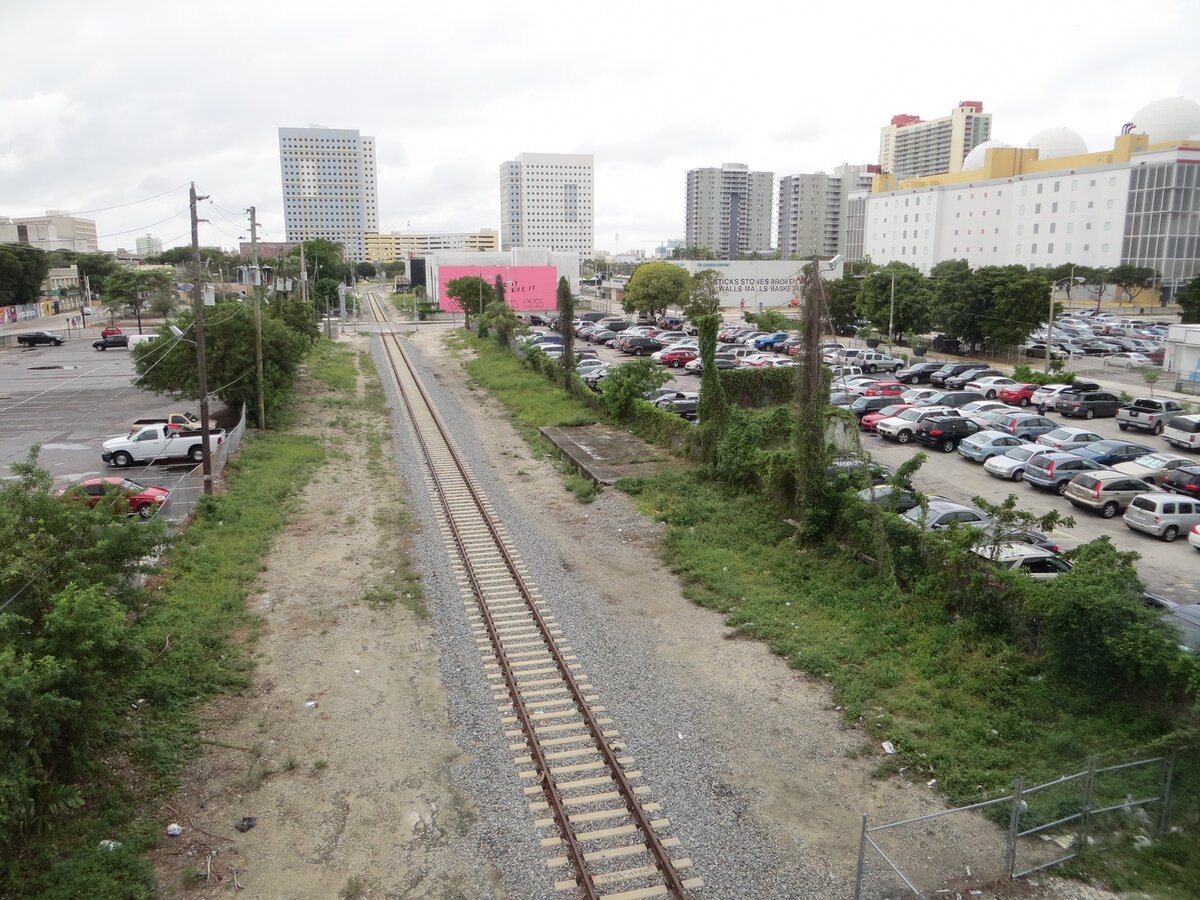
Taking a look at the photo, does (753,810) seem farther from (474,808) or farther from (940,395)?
(940,395)

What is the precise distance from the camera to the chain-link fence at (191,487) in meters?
20.4

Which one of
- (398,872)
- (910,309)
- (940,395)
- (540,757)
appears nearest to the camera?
(398,872)

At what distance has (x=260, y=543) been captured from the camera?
2047 cm

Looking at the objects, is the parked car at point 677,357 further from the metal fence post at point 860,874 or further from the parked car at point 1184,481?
the metal fence post at point 860,874

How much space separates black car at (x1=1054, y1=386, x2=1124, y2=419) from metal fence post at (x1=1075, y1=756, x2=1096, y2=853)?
3492cm

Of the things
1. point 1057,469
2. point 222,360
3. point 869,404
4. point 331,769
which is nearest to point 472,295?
point 222,360

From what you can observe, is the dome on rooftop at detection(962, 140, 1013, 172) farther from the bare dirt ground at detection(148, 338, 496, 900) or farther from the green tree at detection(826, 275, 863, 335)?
the bare dirt ground at detection(148, 338, 496, 900)

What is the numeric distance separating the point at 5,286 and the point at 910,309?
88.9m

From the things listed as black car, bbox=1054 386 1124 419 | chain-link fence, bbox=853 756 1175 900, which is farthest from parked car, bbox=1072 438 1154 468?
chain-link fence, bbox=853 756 1175 900

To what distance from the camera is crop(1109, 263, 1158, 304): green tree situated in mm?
96875

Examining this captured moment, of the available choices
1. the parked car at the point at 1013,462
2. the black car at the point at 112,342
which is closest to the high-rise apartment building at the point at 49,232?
the black car at the point at 112,342

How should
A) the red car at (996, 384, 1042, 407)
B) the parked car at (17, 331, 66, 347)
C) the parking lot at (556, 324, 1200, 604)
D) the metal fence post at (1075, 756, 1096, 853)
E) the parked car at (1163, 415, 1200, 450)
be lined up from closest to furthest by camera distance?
the metal fence post at (1075, 756, 1096, 853) < the parking lot at (556, 324, 1200, 604) < the parked car at (1163, 415, 1200, 450) < the red car at (996, 384, 1042, 407) < the parked car at (17, 331, 66, 347)

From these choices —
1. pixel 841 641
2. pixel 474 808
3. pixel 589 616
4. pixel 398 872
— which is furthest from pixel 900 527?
pixel 398 872

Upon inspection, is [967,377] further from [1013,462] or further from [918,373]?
[1013,462]
